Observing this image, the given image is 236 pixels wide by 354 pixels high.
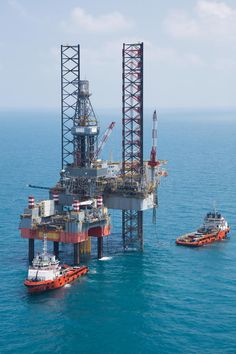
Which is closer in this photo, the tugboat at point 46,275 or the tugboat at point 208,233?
the tugboat at point 46,275

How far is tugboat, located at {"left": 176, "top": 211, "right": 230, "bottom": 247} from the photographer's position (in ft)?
287

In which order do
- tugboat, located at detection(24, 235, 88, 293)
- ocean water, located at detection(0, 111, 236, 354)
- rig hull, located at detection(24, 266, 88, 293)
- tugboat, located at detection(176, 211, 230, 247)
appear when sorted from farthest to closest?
tugboat, located at detection(176, 211, 230, 247) → tugboat, located at detection(24, 235, 88, 293) → rig hull, located at detection(24, 266, 88, 293) → ocean water, located at detection(0, 111, 236, 354)

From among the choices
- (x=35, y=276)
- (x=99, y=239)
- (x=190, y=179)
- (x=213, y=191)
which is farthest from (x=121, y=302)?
(x=190, y=179)

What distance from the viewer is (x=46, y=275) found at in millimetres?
69500

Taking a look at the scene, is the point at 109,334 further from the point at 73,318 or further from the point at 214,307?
the point at 214,307

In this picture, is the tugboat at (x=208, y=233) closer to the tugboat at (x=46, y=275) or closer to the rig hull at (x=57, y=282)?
the rig hull at (x=57, y=282)

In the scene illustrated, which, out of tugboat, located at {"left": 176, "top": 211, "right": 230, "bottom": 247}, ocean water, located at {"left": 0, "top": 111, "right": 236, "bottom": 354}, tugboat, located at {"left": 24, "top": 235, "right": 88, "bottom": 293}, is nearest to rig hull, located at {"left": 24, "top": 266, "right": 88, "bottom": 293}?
tugboat, located at {"left": 24, "top": 235, "right": 88, "bottom": 293}

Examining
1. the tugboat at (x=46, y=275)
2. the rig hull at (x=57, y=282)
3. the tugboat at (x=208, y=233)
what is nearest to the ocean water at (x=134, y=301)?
the rig hull at (x=57, y=282)

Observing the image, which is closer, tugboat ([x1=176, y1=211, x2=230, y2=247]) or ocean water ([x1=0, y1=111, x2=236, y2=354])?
ocean water ([x1=0, y1=111, x2=236, y2=354])

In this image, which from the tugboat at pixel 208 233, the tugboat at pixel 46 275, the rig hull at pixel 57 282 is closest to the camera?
the rig hull at pixel 57 282

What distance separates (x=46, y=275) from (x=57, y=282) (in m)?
1.51

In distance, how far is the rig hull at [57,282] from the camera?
68.0 meters

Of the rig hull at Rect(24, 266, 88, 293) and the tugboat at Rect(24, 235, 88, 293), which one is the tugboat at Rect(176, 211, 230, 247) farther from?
the tugboat at Rect(24, 235, 88, 293)

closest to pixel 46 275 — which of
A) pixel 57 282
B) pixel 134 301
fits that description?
pixel 57 282
